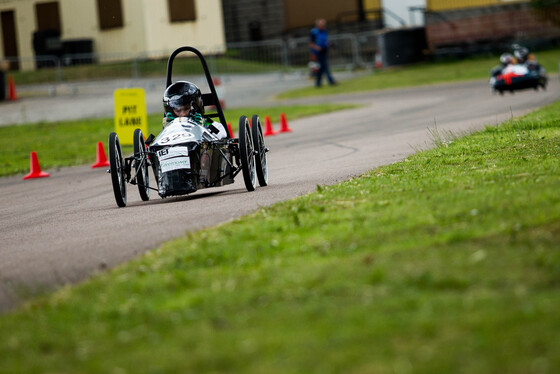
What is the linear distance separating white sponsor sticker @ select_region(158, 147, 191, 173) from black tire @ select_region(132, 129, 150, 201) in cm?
40

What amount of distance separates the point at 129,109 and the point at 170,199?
26.9 ft

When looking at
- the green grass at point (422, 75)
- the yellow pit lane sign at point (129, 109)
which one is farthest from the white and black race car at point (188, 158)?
the green grass at point (422, 75)

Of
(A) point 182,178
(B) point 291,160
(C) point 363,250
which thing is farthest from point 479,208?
(B) point 291,160

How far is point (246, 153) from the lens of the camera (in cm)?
1043

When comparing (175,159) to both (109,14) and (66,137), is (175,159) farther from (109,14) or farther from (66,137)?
(109,14)

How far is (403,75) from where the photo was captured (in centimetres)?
3656

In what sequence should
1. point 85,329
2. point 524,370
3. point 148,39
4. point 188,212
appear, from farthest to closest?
point 148,39 → point 188,212 → point 85,329 → point 524,370

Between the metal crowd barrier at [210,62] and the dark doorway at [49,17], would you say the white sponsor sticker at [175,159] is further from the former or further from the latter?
the dark doorway at [49,17]

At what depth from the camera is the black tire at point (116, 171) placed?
1054 centimetres

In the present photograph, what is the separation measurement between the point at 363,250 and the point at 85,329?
191cm

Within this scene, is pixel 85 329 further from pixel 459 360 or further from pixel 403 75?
pixel 403 75

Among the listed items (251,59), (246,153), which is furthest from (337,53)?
(246,153)

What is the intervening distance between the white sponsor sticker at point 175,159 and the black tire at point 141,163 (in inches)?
15.8

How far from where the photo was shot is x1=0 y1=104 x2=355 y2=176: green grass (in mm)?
19672
